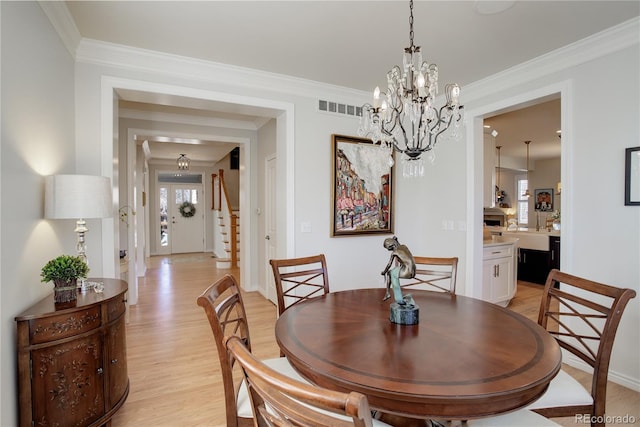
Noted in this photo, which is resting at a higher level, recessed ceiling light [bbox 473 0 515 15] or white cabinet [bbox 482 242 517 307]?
recessed ceiling light [bbox 473 0 515 15]

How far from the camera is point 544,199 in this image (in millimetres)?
9648

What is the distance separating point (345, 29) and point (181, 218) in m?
8.65

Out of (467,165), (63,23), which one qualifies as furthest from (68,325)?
(467,165)

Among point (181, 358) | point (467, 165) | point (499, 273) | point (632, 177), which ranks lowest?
point (181, 358)

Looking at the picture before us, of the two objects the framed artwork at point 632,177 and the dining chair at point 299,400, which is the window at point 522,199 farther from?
the dining chair at point 299,400

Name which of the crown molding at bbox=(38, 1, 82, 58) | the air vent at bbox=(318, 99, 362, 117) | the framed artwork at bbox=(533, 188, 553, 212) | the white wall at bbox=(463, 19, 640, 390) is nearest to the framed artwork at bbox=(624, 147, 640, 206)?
the white wall at bbox=(463, 19, 640, 390)

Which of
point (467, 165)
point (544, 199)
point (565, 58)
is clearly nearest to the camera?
point (565, 58)

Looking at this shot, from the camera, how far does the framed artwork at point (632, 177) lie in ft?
7.75

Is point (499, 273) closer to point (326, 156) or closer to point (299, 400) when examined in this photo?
point (326, 156)

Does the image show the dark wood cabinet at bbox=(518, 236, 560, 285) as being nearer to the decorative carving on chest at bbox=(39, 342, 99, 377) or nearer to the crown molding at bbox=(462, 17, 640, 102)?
the crown molding at bbox=(462, 17, 640, 102)

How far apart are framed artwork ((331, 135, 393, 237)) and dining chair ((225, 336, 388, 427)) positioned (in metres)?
2.90

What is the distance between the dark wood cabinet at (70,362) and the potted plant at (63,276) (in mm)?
62

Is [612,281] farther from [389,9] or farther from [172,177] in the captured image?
[172,177]

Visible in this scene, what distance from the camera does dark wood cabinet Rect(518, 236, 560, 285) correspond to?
5.29m
